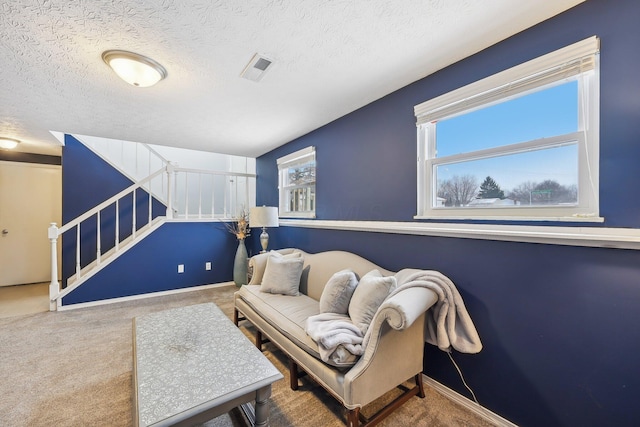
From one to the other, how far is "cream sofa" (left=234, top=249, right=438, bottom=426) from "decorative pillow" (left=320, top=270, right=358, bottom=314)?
0.75 ft

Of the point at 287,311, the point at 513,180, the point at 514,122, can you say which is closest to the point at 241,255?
the point at 287,311

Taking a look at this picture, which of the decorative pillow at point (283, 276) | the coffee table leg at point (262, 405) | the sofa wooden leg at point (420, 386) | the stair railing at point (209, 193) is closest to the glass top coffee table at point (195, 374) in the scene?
the coffee table leg at point (262, 405)

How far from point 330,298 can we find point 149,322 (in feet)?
4.55

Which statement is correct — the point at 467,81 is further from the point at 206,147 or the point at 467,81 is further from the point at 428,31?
the point at 206,147

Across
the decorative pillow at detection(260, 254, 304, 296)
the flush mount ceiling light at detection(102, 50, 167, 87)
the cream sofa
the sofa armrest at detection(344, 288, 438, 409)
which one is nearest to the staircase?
the decorative pillow at detection(260, 254, 304, 296)

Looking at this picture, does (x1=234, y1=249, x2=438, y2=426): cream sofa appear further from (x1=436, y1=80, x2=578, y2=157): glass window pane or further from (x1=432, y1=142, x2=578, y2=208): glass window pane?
(x1=436, y1=80, x2=578, y2=157): glass window pane

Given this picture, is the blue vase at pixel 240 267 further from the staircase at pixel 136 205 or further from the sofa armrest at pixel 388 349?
the sofa armrest at pixel 388 349

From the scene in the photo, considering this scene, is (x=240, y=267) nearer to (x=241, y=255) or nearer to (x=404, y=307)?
(x=241, y=255)

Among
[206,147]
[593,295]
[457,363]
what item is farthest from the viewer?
[206,147]

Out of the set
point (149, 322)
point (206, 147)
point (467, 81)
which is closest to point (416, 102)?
point (467, 81)

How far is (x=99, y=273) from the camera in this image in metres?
3.59

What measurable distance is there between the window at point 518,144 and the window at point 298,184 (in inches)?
64.7

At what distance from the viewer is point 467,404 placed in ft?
5.61

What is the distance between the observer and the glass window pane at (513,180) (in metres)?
1.45
